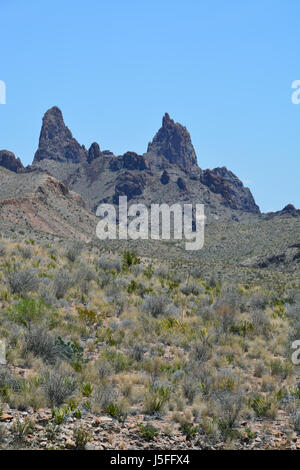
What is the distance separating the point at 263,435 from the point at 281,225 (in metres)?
89.8

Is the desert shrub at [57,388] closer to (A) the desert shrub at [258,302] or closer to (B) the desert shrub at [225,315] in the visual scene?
(B) the desert shrub at [225,315]

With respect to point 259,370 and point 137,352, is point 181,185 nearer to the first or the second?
point 259,370

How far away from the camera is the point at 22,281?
13.0 meters

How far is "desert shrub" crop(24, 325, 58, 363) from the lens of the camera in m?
8.84

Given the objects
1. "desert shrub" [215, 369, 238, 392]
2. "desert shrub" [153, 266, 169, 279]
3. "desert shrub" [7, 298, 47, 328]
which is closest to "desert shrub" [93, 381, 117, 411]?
"desert shrub" [215, 369, 238, 392]

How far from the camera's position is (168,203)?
161 m

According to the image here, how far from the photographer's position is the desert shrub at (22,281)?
12.7 m

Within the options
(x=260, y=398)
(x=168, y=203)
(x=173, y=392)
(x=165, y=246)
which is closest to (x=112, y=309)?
(x=173, y=392)

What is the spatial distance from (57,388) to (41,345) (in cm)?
199

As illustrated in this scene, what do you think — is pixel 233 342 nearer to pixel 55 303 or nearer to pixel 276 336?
pixel 276 336

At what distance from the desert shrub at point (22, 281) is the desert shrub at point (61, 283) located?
2.56 feet

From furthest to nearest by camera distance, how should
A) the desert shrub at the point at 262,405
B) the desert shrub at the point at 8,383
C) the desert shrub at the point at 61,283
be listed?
the desert shrub at the point at 61,283 < the desert shrub at the point at 262,405 < the desert shrub at the point at 8,383

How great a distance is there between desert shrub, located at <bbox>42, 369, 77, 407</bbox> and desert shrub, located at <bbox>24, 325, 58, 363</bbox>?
1.29 metres

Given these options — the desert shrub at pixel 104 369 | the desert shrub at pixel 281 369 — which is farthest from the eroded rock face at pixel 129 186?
the desert shrub at pixel 104 369
